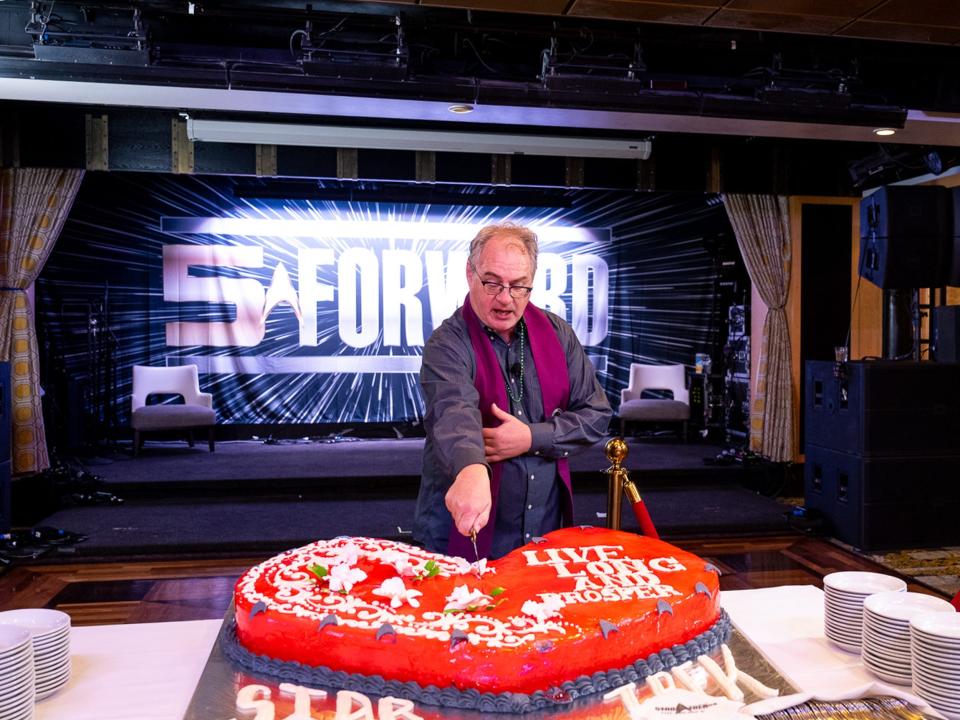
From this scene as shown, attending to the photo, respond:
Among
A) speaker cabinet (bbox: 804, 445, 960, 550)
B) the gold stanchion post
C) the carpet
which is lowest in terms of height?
the carpet

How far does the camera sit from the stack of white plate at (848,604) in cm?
139

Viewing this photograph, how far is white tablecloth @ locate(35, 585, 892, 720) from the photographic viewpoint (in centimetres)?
121

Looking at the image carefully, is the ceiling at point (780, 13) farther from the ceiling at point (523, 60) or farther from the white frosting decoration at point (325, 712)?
the white frosting decoration at point (325, 712)

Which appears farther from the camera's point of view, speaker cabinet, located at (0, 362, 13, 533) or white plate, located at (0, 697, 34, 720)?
speaker cabinet, located at (0, 362, 13, 533)

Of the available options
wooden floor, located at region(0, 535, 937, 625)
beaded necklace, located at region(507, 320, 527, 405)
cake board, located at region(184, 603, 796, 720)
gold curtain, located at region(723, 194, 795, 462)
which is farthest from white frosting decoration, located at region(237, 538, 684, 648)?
gold curtain, located at region(723, 194, 795, 462)

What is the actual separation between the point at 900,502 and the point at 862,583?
3907 millimetres

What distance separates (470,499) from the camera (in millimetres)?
1474

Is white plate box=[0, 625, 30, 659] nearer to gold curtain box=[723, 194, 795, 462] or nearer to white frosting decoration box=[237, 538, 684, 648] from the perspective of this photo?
white frosting decoration box=[237, 538, 684, 648]

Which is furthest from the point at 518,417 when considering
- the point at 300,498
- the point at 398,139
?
the point at 398,139

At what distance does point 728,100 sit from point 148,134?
4520 mm

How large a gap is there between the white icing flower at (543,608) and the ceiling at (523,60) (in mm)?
3448

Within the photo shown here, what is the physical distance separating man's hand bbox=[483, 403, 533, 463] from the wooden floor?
237cm

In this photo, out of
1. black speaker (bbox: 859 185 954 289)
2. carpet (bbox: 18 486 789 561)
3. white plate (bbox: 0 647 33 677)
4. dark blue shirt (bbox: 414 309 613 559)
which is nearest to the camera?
white plate (bbox: 0 647 33 677)

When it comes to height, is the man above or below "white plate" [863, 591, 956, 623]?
above
